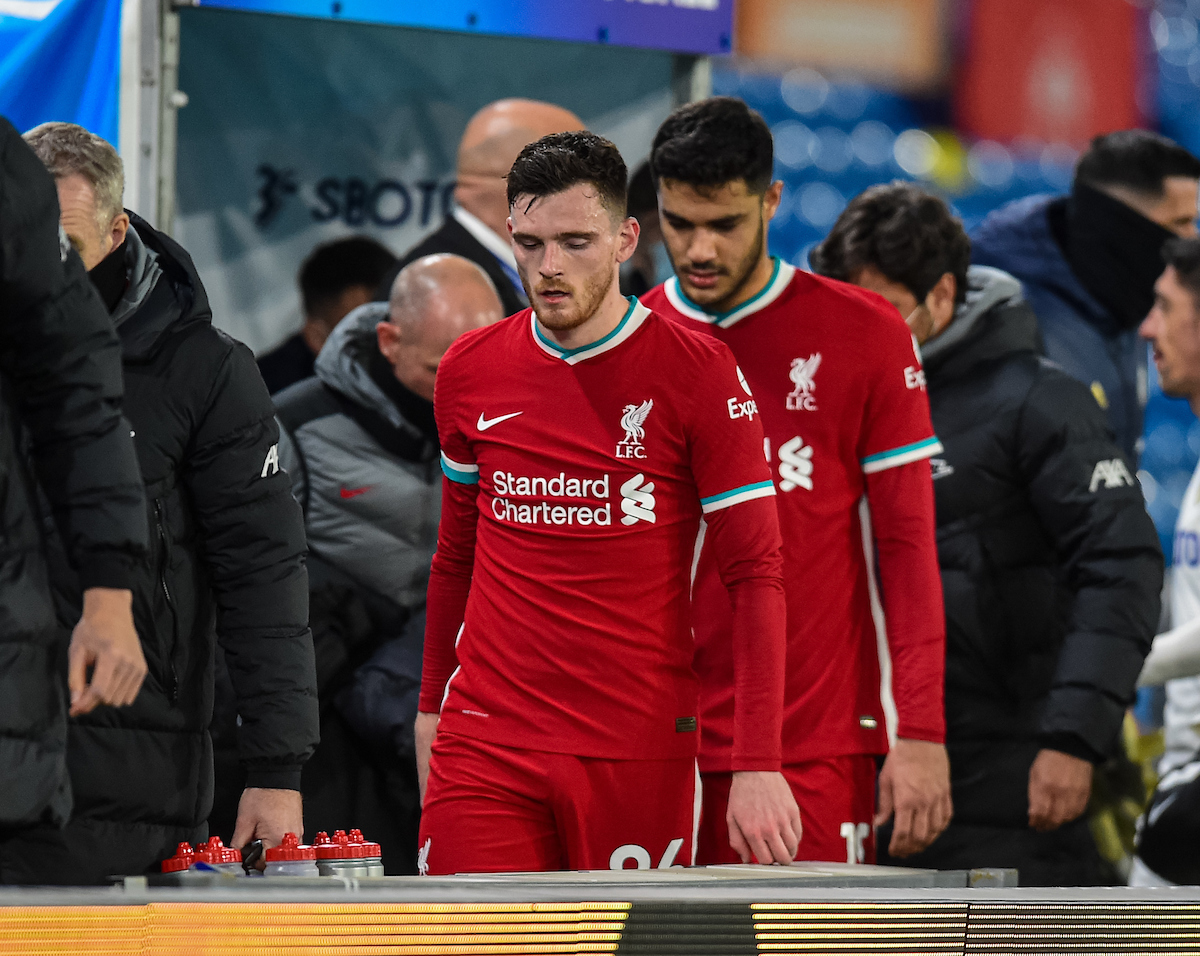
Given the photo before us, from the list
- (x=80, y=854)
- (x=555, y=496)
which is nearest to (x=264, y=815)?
(x=80, y=854)

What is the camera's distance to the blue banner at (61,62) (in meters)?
4.49

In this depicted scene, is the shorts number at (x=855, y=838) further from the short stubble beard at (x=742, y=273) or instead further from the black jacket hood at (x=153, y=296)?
the black jacket hood at (x=153, y=296)

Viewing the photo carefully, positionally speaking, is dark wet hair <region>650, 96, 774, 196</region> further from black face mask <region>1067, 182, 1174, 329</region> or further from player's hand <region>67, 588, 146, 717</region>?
black face mask <region>1067, 182, 1174, 329</region>

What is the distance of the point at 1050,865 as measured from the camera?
5.20 m

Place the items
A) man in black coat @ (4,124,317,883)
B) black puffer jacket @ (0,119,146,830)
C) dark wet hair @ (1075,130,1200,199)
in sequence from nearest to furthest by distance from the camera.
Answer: black puffer jacket @ (0,119,146,830) → man in black coat @ (4,124,317,883) → dark wet hair @ (1075,130,1200,199)

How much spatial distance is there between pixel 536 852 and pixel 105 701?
1.21 metres

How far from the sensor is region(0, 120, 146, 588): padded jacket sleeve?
2473 mm

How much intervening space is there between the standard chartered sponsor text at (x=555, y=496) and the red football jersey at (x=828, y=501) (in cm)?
55

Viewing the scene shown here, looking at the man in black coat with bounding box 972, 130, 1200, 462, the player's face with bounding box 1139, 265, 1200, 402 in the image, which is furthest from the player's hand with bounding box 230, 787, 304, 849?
the man in black coat with bounding box 972, 130, 1200, 462

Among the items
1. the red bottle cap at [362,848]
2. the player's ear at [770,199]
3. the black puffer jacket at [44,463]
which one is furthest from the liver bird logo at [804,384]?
the black puffer jacket at [44,463]

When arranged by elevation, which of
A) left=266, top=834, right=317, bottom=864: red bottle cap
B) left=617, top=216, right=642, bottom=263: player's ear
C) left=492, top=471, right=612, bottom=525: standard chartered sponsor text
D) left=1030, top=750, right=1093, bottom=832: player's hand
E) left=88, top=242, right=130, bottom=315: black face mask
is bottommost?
left=1030, top=750, right=1093, bottom=832: player's hand

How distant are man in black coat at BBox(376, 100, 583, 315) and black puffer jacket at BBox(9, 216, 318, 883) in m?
1.78

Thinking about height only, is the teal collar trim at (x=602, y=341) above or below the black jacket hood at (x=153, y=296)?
below

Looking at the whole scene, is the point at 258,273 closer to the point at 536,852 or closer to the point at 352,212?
the point at 352,212
